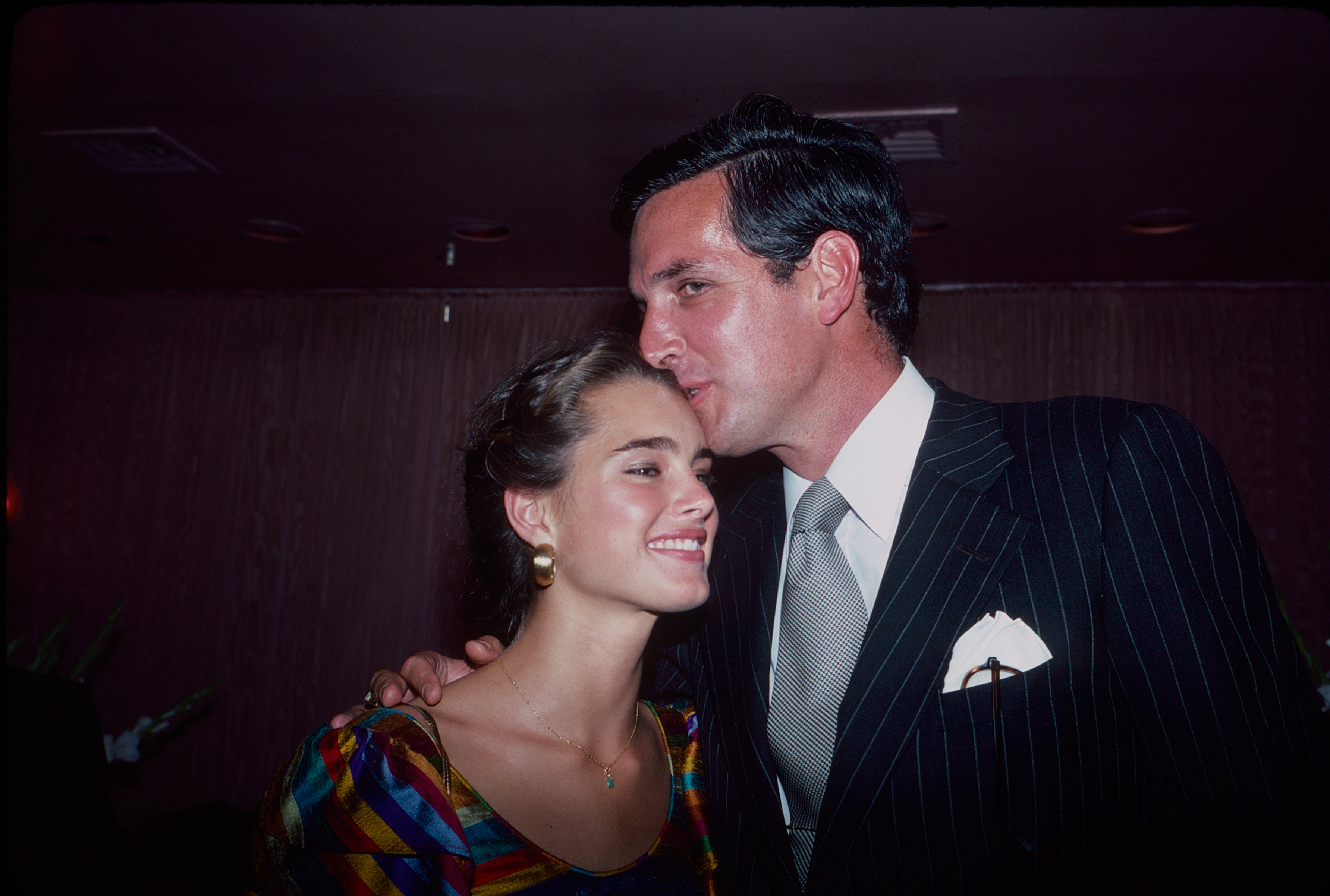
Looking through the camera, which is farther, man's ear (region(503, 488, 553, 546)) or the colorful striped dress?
man's ear (region(503, 488, 553, 546))

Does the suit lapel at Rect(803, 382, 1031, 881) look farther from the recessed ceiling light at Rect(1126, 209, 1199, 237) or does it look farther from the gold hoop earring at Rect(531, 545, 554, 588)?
the recessed ceiling light at Rect(1126, 209, 1199, 237)

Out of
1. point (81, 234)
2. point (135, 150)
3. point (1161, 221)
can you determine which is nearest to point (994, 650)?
point (1161, 221)

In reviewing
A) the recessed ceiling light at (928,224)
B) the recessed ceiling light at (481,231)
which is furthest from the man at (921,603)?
the recessed ceiling light at (481,231)

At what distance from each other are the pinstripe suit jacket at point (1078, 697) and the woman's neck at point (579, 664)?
0.36 meters

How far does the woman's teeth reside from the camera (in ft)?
5.57

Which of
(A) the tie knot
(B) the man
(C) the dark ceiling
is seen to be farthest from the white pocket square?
(C) the dark ceiling

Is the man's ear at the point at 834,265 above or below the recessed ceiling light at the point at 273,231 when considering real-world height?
below

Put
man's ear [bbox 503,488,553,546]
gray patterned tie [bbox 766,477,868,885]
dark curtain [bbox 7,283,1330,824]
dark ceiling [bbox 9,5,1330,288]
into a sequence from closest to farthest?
gray patterned tie [bbox 766,477,868,885]
man's ear [bbox 503,488,553,546]
dark ceiling [bbox 9,5,1330,288]
dark curtain [bbox 7,283,1330,824]

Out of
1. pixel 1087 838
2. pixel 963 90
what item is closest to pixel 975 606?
pixel 1087 838

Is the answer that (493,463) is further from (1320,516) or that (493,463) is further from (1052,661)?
(1320,516)

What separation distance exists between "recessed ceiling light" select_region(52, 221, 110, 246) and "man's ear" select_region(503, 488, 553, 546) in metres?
4.73

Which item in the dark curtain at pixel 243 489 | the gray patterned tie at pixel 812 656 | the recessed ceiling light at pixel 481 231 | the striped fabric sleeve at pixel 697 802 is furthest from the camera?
the dark curtain at pixel 243 489

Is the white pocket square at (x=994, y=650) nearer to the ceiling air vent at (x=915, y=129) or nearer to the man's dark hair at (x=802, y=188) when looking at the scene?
the man's dark hair at (x=802, y=188)

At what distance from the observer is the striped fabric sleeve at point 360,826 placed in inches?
55.1
